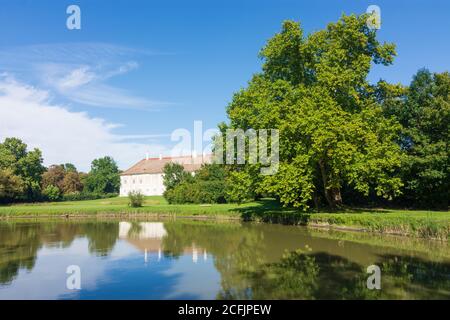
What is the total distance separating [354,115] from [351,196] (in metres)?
15.4

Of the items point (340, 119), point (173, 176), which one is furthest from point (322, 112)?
point (173, 176)

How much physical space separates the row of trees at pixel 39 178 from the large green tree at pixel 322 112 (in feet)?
157

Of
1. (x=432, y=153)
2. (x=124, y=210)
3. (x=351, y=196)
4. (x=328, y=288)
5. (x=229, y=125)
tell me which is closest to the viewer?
(x=328, y=288)

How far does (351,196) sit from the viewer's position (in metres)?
44.8

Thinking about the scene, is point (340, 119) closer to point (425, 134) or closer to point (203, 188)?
point (425, 134)

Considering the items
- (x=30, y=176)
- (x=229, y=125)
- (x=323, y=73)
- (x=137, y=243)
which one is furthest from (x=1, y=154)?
(x=323, y=73)

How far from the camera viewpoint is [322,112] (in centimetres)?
3045

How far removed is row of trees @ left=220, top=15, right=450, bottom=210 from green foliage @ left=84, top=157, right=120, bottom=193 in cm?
7045

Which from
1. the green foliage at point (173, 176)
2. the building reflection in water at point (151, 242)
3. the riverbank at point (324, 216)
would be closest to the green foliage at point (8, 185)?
the riverbank at point (324, 216)

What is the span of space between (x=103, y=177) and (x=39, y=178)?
909 inches

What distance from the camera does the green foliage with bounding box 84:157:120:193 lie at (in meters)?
103

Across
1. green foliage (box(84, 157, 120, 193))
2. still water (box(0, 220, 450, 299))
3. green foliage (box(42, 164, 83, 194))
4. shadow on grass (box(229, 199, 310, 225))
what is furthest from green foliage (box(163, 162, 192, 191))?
green foliage (box(42, 164, 83, 194))

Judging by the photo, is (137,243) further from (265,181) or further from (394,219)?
(394,219)

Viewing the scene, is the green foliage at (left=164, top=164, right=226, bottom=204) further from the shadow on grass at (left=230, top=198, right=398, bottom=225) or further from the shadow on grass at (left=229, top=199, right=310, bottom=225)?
the shadow on grass at (left=230, top=198, right=398, bottom=225)
